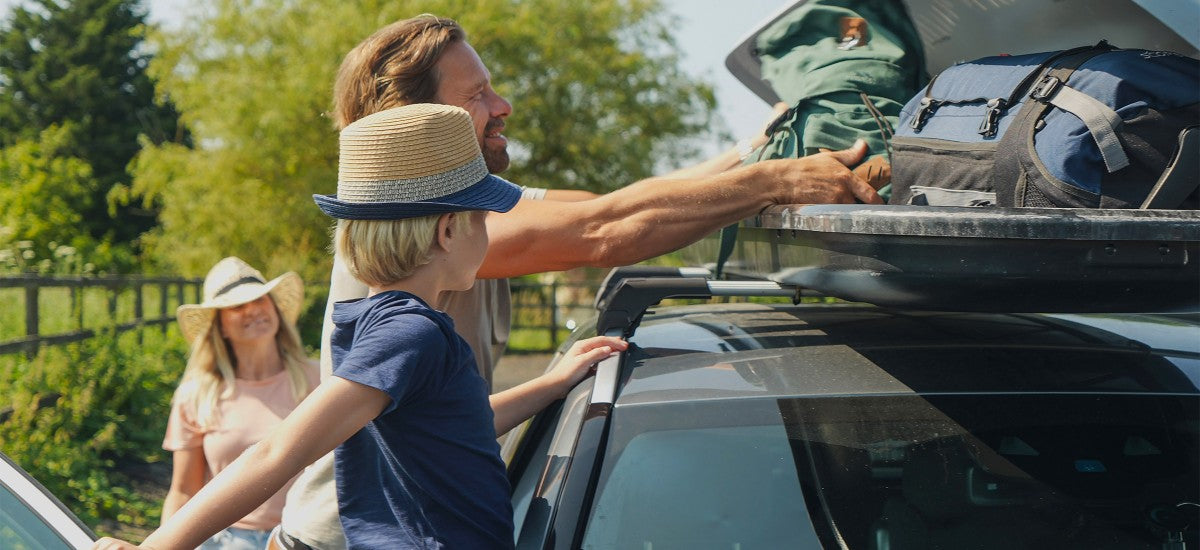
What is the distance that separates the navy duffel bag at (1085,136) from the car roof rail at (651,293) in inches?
19.6

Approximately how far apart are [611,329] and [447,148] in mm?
720

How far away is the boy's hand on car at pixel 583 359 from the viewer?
2.34 m

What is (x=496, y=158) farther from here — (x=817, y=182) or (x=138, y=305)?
(x=138, y=305)

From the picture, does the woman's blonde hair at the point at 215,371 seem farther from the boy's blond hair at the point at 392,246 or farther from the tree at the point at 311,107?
the tree at the point at 311,107

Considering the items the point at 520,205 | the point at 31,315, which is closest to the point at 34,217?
the point at 31,315

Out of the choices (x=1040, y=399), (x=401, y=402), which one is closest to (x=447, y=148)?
(x=401, y=402)

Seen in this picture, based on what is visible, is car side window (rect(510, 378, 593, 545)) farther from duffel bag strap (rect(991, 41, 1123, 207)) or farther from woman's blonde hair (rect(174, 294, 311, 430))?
woman's blonde hair (rect(174, 294, 311, 430))

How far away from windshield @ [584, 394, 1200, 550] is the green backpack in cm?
71

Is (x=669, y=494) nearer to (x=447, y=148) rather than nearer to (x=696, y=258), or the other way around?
(x=447, y=148)

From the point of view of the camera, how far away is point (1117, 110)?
1952mm

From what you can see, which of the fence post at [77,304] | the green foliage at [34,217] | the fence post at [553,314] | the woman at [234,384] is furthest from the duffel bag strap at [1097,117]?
the fence post at [553,314]

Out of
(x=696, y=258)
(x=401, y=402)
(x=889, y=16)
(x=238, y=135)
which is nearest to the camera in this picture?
(x=401, y=402)

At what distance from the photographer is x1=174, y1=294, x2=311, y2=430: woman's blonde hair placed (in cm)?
407

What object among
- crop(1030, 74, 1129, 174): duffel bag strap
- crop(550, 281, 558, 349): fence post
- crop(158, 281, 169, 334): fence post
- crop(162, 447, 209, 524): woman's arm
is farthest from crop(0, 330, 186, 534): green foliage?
crop(550, 281, 558, 349): fence post
